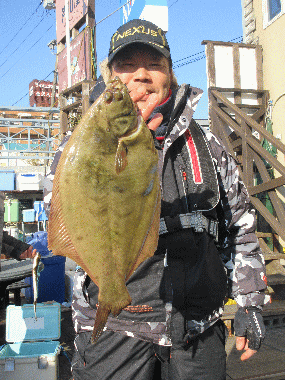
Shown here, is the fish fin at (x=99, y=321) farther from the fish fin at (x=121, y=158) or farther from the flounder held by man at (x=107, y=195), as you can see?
the fish fin at (x=121, y=158)

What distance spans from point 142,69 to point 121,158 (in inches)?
33.1

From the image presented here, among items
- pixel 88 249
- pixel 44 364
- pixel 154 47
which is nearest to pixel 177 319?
pixel 88 249

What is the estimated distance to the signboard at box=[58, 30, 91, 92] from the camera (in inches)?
272

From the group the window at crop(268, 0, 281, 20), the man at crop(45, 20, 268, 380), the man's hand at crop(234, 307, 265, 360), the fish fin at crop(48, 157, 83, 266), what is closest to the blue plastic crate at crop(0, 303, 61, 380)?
the man at crop(45, 20, 268, 380)

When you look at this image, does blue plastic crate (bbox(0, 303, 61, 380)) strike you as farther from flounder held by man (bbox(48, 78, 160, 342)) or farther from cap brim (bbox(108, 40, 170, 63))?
cap brim (bbox(108, 40, 170, 63))

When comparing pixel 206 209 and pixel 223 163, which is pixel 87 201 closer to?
pixel 206 209

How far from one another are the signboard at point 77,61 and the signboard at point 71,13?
426 mm

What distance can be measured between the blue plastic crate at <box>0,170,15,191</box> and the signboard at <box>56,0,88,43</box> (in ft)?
25.8

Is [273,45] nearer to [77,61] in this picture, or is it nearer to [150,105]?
[77,61]

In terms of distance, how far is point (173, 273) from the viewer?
1789mm

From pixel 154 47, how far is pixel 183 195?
0.82m

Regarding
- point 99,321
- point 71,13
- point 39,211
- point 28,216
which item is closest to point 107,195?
point 99,321

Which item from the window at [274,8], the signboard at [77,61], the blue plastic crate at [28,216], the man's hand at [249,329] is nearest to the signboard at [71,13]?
the signboard at [77,61]

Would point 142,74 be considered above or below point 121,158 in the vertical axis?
above
